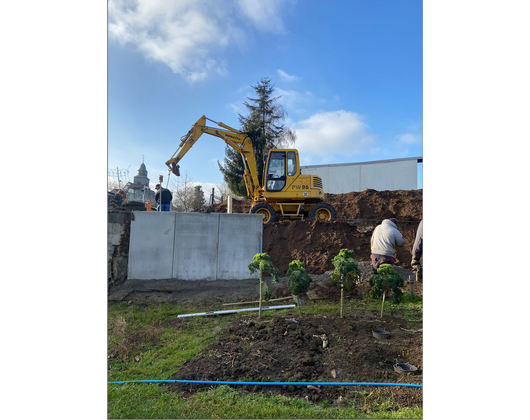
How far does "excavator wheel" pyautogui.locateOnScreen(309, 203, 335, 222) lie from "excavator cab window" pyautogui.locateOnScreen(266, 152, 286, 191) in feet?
5.32

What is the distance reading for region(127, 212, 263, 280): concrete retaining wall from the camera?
27.5 ft

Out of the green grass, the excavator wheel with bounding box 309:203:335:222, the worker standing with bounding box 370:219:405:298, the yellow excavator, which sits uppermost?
the yellow excavator

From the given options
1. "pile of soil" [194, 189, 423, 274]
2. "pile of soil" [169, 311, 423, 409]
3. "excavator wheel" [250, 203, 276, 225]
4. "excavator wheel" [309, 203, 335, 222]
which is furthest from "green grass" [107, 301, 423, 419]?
Answer: "excavator wheel" [309, 203, 335, 222]

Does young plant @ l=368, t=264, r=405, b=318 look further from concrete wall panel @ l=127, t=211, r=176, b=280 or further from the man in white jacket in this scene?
concrete wall panel @ l=127, t=211, r=176, b=280

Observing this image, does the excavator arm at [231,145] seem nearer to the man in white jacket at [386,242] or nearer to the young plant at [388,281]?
the man in white jacket at [386,242]

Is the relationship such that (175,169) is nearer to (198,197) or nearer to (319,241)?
(319,241)

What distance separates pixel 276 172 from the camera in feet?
36.5

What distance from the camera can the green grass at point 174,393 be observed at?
260 centimetres
